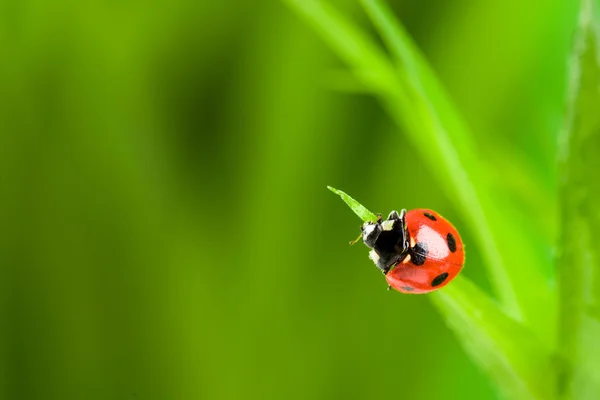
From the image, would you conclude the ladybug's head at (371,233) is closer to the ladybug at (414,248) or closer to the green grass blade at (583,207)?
Answer: the ladybug at (414,248)

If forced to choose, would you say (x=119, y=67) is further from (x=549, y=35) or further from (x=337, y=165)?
(x=549, y=35)

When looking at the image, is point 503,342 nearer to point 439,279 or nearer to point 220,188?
point 439,279

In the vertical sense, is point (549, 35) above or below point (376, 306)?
above

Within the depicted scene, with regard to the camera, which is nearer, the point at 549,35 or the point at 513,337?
the point at 513,337

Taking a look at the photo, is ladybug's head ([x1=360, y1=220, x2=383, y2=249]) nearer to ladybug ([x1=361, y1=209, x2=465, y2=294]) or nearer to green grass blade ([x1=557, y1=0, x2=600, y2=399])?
ladybug ([x1=361, y1=209, x2=465, y2=294])

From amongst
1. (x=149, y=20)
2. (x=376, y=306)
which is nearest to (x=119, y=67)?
(x=149, y=20)

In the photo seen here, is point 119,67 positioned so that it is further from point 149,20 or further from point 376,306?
point 376,306
